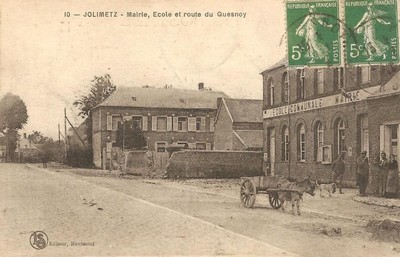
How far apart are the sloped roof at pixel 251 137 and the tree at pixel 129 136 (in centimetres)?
564

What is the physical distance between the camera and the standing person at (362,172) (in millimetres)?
9578

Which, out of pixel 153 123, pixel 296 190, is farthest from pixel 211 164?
pixel 296 190

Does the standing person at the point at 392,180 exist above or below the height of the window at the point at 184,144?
below

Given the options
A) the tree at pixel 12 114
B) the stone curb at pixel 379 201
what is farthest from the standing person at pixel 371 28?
the tree at pixel 12 114

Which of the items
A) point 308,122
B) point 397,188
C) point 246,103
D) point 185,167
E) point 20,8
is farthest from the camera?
point 246,103

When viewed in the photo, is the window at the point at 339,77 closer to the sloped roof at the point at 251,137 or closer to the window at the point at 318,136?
the window at the point at 318,136

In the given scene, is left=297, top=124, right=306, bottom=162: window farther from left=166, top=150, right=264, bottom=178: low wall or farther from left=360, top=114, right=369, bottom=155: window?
left=166, top=150, right=264, bottom=178: low wall

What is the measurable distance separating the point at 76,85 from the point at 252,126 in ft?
49.2

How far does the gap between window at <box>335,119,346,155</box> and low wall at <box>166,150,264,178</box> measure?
5.12 metres

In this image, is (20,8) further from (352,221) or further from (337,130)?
(337,130)

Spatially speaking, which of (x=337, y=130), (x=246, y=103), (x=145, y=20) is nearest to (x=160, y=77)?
(x=145, y=20)

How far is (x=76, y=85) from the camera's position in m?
7.70

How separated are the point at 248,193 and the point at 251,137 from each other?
41.4 feet

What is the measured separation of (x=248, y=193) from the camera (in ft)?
29.0
